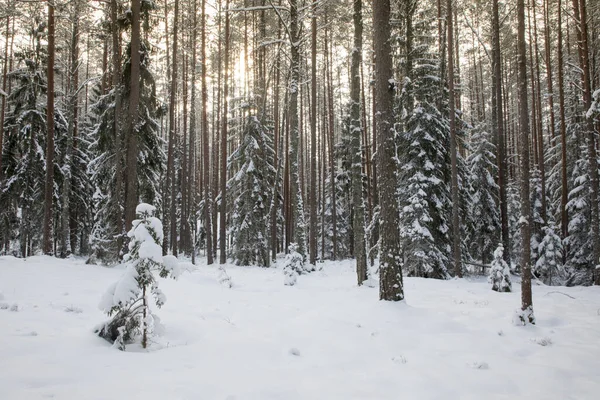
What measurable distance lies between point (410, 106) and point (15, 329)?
15459 mm

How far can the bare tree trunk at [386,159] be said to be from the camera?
768cm

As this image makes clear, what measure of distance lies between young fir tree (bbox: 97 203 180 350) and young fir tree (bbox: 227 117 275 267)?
15.7 meters

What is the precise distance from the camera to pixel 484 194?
19453 millimetres

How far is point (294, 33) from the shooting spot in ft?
43.7

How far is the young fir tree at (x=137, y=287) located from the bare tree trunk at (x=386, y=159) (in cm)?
478

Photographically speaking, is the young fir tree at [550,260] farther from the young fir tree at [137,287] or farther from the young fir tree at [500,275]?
the young fir tree at [137,287]

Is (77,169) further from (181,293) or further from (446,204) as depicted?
(446,204)

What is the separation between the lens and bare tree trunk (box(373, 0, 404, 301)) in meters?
7.68

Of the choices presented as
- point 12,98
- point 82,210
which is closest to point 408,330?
point 12,98

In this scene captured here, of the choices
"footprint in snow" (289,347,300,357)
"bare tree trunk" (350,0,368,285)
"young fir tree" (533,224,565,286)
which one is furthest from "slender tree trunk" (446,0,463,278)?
"footprint in snow" (289,347,300,357)

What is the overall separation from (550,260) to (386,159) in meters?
13.9

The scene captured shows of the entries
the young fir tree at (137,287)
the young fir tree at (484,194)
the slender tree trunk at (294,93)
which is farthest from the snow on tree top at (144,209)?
the young fir tree at (484,194)

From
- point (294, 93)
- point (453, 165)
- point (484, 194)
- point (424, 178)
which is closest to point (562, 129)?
point (484, 194)

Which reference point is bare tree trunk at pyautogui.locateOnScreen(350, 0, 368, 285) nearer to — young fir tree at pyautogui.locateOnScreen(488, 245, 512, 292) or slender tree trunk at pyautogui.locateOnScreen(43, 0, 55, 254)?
young fir tree at pyautogui.locateOnScreen(488, 245, 512, 292)
